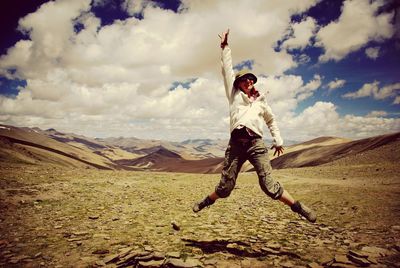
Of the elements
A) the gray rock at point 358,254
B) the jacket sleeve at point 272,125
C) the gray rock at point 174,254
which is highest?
the jacket sleeve at point 272,125

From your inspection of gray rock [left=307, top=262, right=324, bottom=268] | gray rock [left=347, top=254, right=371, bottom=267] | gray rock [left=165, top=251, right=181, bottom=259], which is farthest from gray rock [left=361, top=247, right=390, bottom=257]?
gray rock [left=165, top=251, right=181, bottom=259]

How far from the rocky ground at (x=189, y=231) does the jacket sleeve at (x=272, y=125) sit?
2093 millimetres

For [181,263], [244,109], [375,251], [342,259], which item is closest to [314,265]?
[342,259]

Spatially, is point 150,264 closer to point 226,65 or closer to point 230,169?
point 230,169

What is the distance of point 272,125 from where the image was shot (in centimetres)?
612

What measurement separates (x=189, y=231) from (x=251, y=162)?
2218 millimetres

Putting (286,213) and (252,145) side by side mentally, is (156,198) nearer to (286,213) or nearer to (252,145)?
(286,213)

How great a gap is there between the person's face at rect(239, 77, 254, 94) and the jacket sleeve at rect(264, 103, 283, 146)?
1.87ft

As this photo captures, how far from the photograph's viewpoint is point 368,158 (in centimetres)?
2630

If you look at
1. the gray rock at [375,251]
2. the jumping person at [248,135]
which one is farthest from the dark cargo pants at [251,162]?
the gray rock at [375,251]

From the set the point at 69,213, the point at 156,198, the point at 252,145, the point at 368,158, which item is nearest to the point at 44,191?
the point at 69,213

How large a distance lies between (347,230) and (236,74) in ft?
14.4

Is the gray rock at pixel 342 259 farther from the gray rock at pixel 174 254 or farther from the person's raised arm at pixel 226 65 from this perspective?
the person's raised arm at pixel 226 65

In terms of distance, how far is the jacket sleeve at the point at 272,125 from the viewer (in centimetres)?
602
